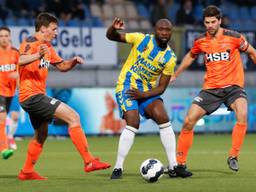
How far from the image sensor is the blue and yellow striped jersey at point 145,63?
10.8m

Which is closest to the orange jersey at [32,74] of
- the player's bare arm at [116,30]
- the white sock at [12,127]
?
the player's bare arm at [116,30]

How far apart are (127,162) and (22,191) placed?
13.6 ft

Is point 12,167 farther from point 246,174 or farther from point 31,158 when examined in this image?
point 246,174

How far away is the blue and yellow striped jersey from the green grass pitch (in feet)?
3.75

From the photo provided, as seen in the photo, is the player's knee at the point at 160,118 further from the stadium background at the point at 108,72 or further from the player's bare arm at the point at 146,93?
the stadium background at the point at 108,72

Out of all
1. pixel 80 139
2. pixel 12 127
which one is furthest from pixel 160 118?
pixel 12 127

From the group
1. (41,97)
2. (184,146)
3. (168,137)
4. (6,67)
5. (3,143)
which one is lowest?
(3,143)

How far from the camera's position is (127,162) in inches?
528

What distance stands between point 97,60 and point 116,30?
11696 mm

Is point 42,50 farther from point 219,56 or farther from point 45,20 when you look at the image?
point 219,56

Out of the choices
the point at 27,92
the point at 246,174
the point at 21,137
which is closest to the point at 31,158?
the point at 27,92

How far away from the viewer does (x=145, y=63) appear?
10844 mm

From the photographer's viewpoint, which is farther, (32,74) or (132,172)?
(132,172)

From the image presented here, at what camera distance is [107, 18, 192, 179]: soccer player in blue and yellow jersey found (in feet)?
35.2
